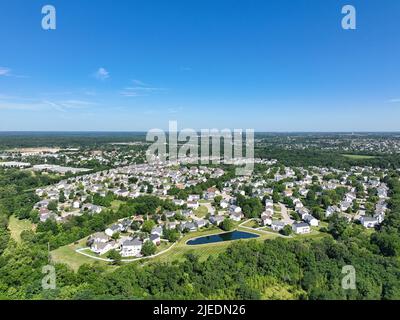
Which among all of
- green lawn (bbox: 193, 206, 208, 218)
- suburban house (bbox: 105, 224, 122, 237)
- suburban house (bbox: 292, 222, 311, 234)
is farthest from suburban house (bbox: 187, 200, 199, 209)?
suburban house (bbox: 292, 222, 311, 234)

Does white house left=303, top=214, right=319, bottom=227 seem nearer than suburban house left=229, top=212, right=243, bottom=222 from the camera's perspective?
Yes

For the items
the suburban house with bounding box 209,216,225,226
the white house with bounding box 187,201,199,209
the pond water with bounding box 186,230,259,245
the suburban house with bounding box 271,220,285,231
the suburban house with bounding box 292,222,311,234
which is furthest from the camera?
the white house with bounding box 187,201,199,209

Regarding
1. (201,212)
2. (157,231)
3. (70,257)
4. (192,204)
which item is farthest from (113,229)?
(192,204)

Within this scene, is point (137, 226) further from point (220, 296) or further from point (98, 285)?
point (220, 296)

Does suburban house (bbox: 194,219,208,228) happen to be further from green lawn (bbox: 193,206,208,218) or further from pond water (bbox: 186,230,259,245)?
green lawn (bbox: 193,206,208,218)

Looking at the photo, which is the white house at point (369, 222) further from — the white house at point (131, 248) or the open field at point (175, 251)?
the white house at point (131, 248)
